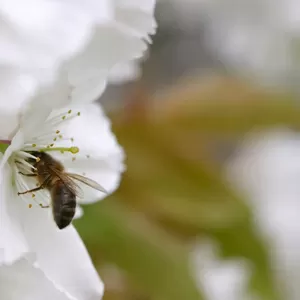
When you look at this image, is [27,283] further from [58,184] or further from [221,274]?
[221,274]

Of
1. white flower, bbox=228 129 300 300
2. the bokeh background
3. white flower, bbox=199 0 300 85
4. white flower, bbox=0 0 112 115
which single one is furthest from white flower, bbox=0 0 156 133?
white flower, bbox=199 0 300 85

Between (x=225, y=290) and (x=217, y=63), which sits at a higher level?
(x=225, y=290)

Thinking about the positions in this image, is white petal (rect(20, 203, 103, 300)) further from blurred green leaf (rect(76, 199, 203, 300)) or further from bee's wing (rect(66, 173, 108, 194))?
blurred green leaf (rect(76, 199, 203, 300))

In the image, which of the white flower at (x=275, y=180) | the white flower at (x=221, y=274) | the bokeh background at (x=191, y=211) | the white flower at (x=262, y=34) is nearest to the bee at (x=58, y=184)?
the bokeh background at (x=191, y=211)

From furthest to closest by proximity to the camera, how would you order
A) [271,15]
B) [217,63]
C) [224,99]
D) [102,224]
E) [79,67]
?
1. [217,63]
2. [271,15]
3. [224,99]
4. [102,224]
5. [79,67]

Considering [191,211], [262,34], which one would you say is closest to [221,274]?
[191,211]

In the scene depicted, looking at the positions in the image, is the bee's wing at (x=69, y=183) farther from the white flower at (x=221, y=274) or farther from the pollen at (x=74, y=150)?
the white flower at (x=221, y=274)

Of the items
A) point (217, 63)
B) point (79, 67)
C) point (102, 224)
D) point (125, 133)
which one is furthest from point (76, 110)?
point (217, 63)

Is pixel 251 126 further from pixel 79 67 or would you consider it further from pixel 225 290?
pixel 79 67
